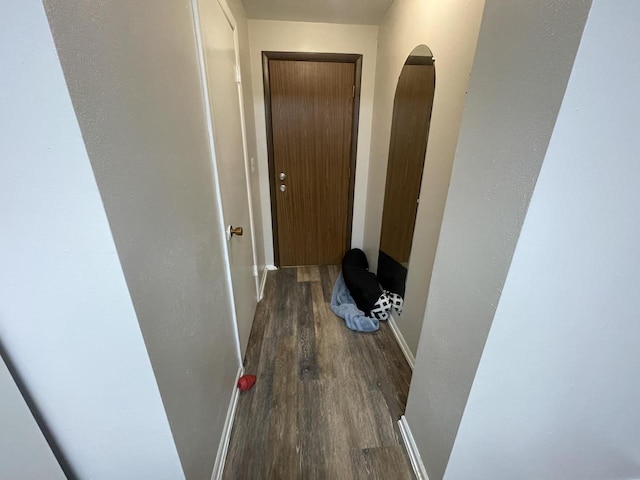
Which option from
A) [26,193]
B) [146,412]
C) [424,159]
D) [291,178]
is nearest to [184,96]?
[26,193]

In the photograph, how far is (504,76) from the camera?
66 cm

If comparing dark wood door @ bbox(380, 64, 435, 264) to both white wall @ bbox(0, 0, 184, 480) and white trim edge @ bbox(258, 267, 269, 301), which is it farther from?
white wall @ bbox(0, 0, 184, 480)

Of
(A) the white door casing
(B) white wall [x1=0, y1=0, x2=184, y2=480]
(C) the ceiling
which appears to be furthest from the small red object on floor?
(C) the ceiling

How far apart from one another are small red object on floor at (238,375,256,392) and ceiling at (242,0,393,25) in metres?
2.49

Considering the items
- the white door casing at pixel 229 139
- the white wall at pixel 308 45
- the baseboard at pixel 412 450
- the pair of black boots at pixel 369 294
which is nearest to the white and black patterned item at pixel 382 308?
the pair of black boots at pixel 369 294

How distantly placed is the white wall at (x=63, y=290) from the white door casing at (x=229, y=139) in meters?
0.77

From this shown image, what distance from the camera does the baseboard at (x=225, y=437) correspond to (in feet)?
3.84

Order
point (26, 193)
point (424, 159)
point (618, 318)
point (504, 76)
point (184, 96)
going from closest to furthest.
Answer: point (26, 193) < point (504, 76) < point (618, 318) < point (184, 96) < point (424, 159)

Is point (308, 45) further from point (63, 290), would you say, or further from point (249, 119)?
point (63, 290)

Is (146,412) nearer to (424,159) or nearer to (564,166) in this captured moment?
(564,166)

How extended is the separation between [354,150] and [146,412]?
2.45 meters

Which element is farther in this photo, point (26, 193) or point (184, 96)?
point (184, 96)

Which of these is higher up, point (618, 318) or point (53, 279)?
point (53, 279)

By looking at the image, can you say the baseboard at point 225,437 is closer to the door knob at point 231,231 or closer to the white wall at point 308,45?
the door knob at point 231,231
